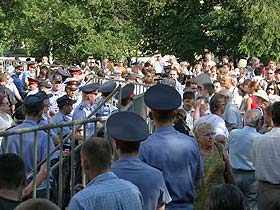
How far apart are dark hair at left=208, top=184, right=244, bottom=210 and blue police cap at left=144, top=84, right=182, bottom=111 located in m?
1.45

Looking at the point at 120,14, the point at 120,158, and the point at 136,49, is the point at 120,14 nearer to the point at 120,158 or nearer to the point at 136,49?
the point at 136,49

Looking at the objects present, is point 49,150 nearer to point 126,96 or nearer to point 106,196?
point 106,196

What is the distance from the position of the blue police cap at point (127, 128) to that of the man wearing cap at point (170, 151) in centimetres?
66

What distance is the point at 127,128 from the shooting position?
17.5 ft

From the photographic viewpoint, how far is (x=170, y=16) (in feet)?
106

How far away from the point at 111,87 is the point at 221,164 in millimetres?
3262

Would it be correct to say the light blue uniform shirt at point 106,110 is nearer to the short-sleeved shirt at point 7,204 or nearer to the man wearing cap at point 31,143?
the man wearing cap at point 31,143


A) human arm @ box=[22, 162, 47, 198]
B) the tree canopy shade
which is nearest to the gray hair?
human arm @ box=[22, 162, 47, 198]

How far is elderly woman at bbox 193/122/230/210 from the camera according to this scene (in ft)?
23.2

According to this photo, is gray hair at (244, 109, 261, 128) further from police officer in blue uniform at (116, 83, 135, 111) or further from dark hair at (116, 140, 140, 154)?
dark hair at (116, 140, 140, 154)

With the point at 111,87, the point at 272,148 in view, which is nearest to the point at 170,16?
the point at 111,87

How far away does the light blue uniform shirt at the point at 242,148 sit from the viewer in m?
9.16

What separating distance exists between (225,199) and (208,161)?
2.59 metres

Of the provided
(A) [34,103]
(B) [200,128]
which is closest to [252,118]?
(B) [200,128]
